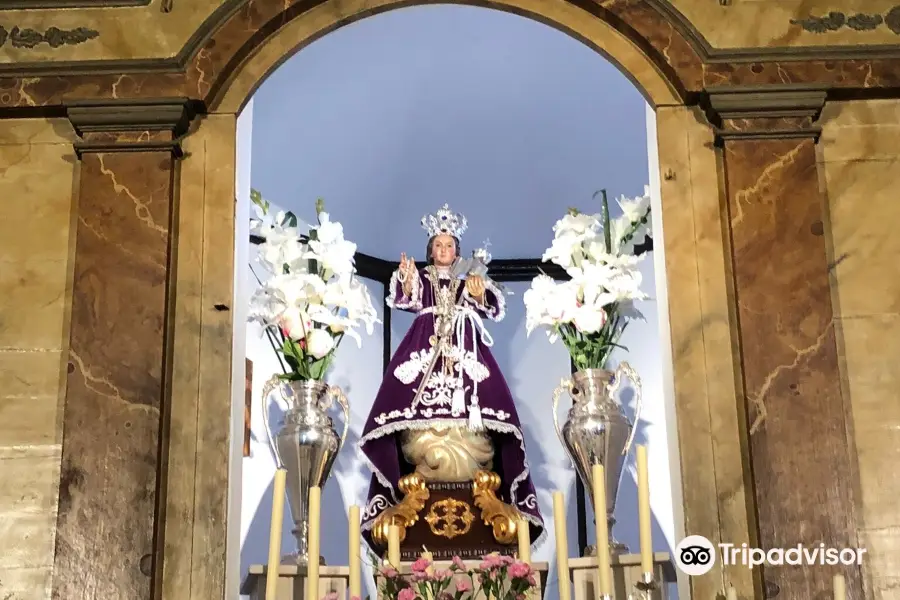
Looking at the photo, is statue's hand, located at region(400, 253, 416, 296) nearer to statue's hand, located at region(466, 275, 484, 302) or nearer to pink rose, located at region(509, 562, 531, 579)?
statue's hand, located at region(466, 275, 484, 302)

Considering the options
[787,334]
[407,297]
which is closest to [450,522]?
[407,297]

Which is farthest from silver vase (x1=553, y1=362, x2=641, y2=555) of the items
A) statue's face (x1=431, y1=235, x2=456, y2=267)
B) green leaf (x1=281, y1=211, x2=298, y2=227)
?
green leaf (x1=281, y1=211, x2=298, y2=227)

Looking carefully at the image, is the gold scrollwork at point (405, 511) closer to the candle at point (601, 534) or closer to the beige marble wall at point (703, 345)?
the beige marble wall at point (703, 345)

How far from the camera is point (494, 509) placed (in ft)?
13.3

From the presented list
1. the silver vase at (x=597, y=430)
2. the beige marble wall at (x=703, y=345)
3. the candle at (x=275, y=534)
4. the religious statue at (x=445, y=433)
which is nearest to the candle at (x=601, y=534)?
the candle at (x=275, y=534)

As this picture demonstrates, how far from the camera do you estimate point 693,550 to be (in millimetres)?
3297

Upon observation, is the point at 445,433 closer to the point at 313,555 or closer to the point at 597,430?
the point at 597,430

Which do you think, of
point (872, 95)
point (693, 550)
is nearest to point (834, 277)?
point (872, 95)

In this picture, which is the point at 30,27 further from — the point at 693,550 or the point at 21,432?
the point at 693,550

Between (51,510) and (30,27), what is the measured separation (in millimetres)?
1520

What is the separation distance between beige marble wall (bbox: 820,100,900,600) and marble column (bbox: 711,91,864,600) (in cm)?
7

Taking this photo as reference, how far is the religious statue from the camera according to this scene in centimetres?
407

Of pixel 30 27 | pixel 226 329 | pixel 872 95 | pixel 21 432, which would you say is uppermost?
pixel 30 27

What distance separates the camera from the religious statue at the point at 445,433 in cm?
407
